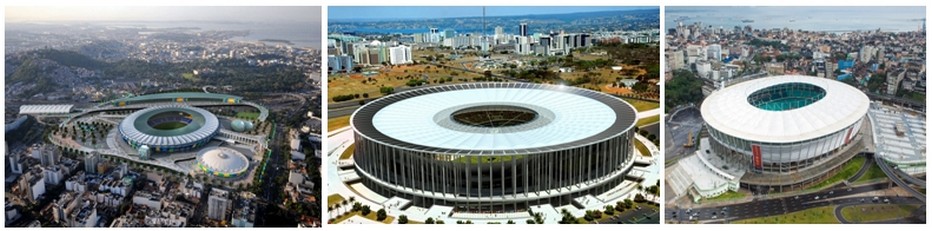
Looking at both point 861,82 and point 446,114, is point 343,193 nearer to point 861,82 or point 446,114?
point 446,114

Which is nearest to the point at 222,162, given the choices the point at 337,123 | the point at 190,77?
the point at 190,77

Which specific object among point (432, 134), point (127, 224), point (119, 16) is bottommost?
point (127, 224)

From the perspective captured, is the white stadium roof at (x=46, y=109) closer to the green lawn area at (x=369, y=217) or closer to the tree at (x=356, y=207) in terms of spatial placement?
the green lawn area at (x=369, y=217)

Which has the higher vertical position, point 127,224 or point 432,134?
point 432,134

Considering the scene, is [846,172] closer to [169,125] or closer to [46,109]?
[169,125]

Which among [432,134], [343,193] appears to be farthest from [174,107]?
[432,134]

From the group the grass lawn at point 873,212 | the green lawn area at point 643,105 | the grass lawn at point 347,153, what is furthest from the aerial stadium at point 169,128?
the grass lawn at point 873,212
